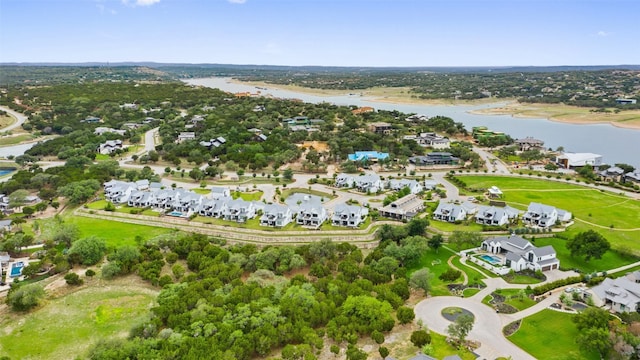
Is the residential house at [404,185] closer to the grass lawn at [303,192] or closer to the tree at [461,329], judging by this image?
the grass lawn at [303,192]

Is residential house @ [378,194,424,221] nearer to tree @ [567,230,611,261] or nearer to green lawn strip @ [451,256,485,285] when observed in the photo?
green lawn strip @ [451,256,485,285]

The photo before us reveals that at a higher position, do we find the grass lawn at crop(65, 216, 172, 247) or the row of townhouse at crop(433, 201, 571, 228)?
the row of townhouse at crop(433, 201, 571, 228)

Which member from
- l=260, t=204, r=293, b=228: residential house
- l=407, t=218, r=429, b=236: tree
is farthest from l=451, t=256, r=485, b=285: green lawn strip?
l=260, t=204, r=293, b=228: residential house

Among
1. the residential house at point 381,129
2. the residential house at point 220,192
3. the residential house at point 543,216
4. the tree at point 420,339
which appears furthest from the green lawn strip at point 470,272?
the residential house at point 381,129

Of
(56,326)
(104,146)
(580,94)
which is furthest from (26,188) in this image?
(580,94)

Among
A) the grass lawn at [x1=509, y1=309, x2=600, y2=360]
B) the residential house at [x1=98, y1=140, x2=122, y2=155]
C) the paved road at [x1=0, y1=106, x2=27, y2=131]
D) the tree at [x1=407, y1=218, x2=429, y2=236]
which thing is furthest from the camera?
the paved road at [x1=0, y1=106, x2=27, y2=131]

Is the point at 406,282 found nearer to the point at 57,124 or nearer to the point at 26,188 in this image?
the point at 26,188

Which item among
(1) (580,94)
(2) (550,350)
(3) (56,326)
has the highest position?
(1) (580,94)
